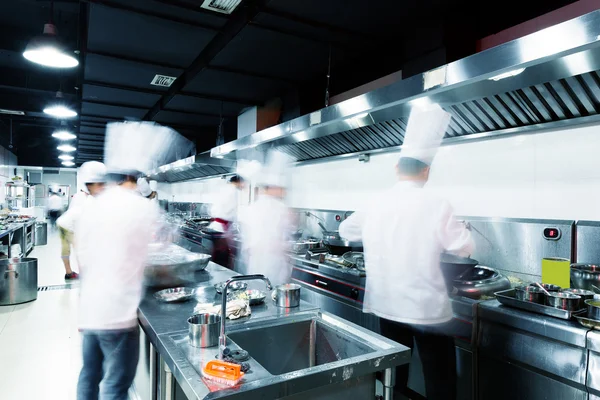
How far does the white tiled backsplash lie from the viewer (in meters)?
2.38

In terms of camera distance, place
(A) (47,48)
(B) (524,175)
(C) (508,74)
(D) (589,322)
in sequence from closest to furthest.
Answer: (D) (589,322) < (C) (508,74) < (B) (524,175) < (A) (47,48)

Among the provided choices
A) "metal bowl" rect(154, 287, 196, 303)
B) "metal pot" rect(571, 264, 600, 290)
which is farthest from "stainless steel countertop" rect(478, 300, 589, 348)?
"metal bowl" rect(154, 287, 196, 303)

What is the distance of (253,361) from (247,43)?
9.28 feet

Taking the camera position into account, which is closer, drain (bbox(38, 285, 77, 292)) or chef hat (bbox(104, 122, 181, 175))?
chef hat (bbox(104, 122, 181, 175))

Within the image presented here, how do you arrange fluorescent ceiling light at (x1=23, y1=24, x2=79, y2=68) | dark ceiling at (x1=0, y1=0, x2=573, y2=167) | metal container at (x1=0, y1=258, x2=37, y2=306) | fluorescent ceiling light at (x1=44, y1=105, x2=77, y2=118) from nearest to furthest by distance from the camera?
1. dark ceiling at (x1=0, y1=0, x2=573, y2=167)
2. fluorescent ceiling light at (x1=23, y1=24, x2=79, y2=68)
3. metal container at (x1=0, y1=258, x2=37, y2=306)
4. fluorescent ceiling light at (x1=44, y1=105, x2=77, y2=118)

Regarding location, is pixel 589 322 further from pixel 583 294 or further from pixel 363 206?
pixel 363 206

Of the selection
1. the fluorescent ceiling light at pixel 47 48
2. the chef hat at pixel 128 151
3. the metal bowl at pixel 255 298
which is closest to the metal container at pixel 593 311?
the metal bowl at pixel 255 298

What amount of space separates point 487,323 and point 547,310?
297 millimetres

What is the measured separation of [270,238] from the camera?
370 centimetres

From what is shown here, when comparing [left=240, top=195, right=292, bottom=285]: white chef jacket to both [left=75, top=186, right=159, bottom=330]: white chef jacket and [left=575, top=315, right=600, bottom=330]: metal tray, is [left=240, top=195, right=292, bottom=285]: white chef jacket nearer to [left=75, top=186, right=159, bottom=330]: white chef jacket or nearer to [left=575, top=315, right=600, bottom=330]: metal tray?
[left=75, top=186, right=159, bottom=330]: white chef jacket

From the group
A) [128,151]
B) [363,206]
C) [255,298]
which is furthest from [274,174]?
[255,298]

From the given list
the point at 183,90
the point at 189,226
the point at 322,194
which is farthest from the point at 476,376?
the point at 189,226

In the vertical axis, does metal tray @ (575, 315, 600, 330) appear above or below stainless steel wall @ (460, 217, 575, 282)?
below

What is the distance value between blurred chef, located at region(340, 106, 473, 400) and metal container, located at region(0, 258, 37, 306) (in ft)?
15.6
